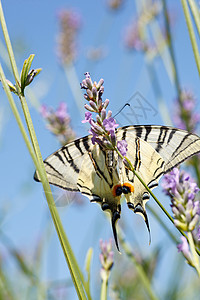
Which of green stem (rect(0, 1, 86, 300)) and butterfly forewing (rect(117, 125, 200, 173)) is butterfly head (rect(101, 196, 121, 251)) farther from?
green stem (rect(0, 1, 86, 300))

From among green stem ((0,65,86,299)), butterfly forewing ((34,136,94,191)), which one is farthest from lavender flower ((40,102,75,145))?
green stem ((0,65,86,299))

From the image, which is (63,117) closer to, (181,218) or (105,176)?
(105,176)

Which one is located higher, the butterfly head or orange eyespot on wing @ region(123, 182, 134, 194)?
orange eyespot on wing @ region(123, 182, 134, 194)

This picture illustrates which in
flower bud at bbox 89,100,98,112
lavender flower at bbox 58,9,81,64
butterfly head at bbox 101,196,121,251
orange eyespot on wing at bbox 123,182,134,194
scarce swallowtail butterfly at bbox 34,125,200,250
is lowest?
butterfly head at bbox 101,196,121,251

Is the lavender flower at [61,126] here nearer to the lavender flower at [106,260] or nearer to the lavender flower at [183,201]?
the lavender flower at [106,260]

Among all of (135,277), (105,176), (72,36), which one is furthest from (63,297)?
(72,36)

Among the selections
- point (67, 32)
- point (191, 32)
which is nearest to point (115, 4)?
point (67, 32)

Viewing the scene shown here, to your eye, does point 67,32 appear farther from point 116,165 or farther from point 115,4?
point 116,165
